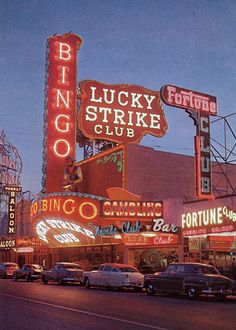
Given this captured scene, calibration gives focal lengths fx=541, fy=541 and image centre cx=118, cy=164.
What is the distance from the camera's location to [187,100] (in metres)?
31.6

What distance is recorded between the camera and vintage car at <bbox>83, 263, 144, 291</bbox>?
25703 millimetres

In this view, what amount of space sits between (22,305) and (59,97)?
2750 centimetres

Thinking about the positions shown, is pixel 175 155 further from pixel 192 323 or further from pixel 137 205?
pixel 192 323

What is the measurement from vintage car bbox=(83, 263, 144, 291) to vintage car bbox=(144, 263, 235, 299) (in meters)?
2.21

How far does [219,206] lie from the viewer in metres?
28.4

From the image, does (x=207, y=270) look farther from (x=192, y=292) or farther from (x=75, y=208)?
(x=75, y=208)

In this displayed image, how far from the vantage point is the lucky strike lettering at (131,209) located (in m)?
34.4

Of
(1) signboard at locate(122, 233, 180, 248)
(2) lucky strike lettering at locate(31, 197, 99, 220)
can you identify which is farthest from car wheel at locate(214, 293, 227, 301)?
(2) lucky strike lettering at locate(31, 197, 99, 220)

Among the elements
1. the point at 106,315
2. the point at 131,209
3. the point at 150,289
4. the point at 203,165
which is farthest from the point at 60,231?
the point at 106,315

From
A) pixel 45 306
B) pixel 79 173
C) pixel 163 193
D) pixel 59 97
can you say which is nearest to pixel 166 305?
pixel 45 306

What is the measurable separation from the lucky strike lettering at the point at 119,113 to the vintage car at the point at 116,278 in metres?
17.4

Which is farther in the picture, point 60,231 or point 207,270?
point 60,231

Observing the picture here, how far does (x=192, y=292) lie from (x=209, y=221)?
8.14 meters

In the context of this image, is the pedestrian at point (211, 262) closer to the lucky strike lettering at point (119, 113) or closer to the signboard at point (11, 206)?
the lucky strike lettering at point (119, 113)
